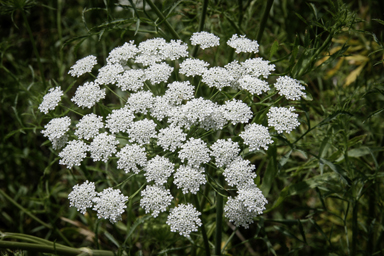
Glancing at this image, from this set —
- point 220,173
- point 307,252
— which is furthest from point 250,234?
point 220,173

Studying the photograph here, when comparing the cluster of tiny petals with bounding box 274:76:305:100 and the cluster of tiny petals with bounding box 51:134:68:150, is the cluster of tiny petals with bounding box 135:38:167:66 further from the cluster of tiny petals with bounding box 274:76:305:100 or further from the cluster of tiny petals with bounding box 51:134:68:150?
the cluster of tiny petals with bounding box 274:76:305:100

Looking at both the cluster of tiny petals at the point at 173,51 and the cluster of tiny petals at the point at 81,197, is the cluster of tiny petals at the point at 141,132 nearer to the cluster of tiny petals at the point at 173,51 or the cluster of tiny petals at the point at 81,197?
the cluster of tiny petals at the point at 81,197

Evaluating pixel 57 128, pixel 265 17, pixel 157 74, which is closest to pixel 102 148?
pixel 57 128

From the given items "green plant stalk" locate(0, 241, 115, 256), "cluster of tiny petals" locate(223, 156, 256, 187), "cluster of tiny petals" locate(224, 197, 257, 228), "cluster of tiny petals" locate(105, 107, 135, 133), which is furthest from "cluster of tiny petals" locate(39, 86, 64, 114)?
"cluster of tiny petals" locate(224, 197, 257, 228)

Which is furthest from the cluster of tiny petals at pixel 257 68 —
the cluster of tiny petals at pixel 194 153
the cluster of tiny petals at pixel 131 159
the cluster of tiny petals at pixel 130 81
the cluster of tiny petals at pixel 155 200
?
the cluster of tiny petals at pixel 155 200

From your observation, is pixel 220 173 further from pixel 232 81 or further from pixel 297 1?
pixel 297 1

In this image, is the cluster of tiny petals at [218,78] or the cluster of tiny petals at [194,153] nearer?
the cluster of tiny petals at [194,153]
